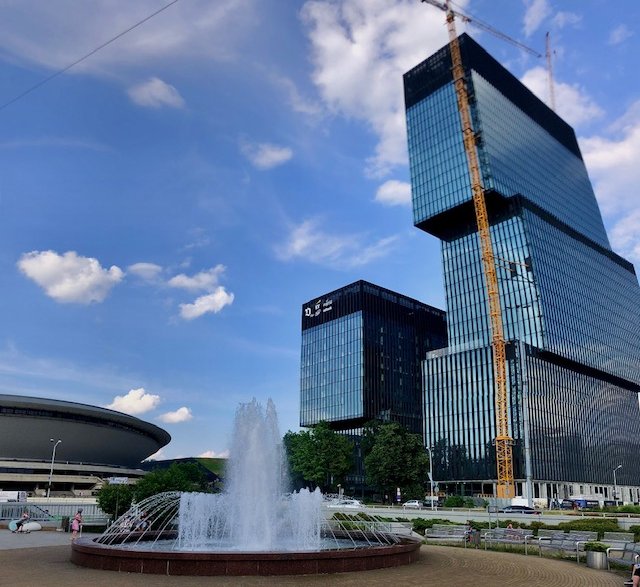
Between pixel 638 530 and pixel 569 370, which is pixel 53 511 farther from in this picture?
pixel 569 370

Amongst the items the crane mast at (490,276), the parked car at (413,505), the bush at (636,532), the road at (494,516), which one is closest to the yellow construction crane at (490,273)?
the crane mast at (490,276)

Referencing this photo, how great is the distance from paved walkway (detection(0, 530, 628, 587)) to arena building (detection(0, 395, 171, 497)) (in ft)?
233

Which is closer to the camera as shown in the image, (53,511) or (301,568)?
(301,568)

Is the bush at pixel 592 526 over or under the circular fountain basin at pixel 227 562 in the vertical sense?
under

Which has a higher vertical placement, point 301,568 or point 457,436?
point 457,436

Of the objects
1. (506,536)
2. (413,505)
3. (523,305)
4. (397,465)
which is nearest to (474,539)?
(506,536)

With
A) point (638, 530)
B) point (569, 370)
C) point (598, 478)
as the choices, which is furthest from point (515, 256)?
point (638, 530)

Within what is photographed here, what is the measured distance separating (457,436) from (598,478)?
97.3 feet

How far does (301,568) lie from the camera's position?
18047 millimetres

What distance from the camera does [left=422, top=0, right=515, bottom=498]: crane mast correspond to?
92.1 metres

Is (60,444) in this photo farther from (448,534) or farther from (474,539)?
(474,539)

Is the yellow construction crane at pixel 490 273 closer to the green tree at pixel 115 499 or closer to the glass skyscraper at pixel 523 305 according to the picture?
the glass skyscraper at pixel 523 305

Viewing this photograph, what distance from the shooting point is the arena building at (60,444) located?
3578 inches

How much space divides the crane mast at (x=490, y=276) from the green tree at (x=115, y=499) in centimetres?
6480
